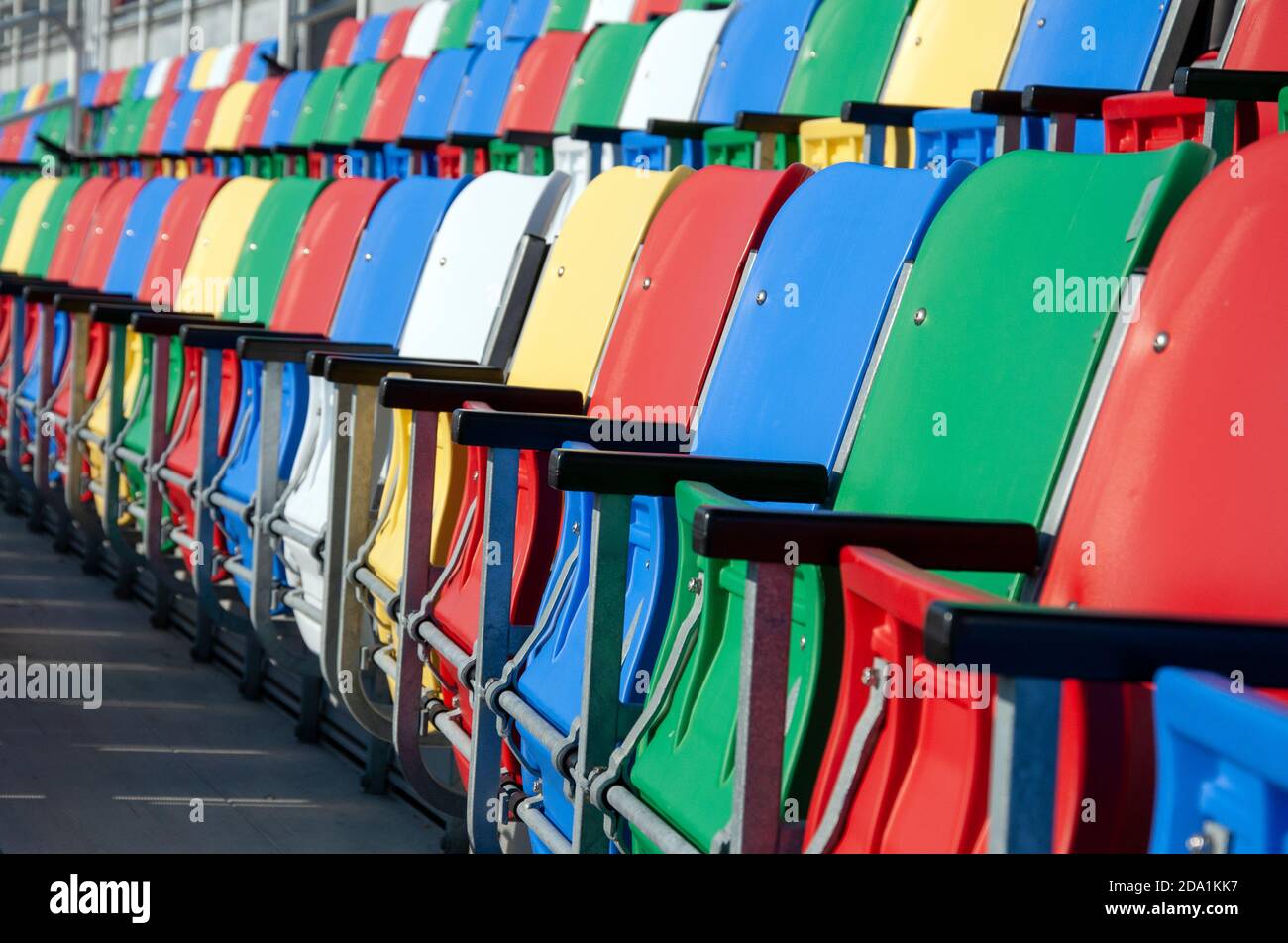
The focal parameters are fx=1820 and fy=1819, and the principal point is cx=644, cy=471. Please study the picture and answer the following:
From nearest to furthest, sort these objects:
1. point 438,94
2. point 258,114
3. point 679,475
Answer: point 679,475 → point 438,94 → point 258,114

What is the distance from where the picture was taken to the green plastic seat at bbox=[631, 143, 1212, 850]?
3.90 ft

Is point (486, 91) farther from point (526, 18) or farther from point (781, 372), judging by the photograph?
point (781, 372)

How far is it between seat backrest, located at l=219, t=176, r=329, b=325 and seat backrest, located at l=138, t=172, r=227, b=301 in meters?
0.41

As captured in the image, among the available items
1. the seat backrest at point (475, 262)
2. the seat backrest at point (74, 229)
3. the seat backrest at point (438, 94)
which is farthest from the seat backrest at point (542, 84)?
the seat backrest at point (475, 262)

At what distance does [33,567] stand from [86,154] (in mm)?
4689

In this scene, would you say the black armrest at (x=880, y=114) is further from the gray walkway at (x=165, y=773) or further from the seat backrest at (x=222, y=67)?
the seat backrest at (x=222, y=67)

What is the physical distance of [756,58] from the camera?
12.9 feet

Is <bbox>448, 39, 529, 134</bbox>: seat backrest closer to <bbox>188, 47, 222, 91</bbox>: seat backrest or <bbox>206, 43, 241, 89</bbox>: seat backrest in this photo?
<bbox>206, 43, 241, 89</bbox>: seat backrest

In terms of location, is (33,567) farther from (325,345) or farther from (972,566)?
(972,566)

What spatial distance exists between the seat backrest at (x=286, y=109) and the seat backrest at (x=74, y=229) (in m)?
1.75

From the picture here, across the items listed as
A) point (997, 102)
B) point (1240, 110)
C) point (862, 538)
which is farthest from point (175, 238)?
point (862, 538)

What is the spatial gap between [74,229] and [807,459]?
154 inches

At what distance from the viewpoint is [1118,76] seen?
2629 millimetres
